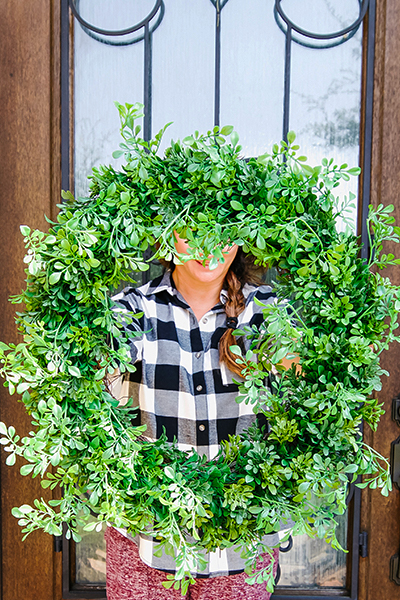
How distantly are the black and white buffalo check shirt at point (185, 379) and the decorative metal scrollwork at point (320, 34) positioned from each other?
0.73 m

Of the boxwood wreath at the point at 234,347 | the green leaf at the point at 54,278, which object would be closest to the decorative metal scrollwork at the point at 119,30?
the boxwood wreath at the point at 234,347

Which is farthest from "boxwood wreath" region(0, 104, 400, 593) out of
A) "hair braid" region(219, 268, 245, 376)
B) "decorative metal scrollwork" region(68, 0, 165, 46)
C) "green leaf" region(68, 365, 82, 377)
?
"decorative metal scrollwork" region(68, 0, 165, 46)

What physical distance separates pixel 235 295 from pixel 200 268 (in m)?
0.13

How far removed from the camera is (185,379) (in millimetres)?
946

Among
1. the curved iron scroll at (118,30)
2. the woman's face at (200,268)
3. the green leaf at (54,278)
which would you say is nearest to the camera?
the green leaf at (54,278)

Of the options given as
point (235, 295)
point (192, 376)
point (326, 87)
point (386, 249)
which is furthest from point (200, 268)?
point (326, 87)

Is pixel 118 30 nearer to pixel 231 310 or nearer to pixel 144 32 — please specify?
pixel 144 32

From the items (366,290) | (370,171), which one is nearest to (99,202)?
(366,290)

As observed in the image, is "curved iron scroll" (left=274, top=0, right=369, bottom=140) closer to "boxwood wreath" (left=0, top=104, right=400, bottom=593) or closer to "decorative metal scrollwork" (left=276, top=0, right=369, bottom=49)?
"decorative metal scrollwork" (left=276, top=0, right=369, bottom=49)

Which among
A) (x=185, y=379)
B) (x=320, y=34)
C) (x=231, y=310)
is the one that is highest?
(x=320, y=34)

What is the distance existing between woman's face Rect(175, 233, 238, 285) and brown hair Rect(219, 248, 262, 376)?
0.04 metres

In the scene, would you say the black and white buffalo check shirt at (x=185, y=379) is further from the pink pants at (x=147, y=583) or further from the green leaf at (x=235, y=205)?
the green leaf at (x=235, y=205)

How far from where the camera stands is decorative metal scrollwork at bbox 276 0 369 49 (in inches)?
45.3

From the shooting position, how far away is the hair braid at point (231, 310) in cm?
94
